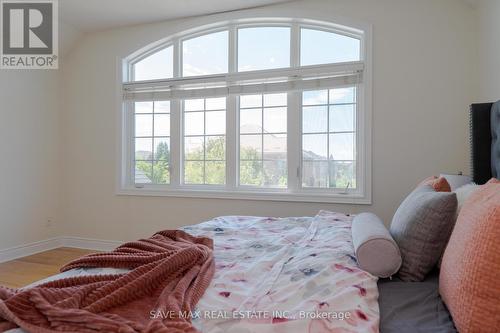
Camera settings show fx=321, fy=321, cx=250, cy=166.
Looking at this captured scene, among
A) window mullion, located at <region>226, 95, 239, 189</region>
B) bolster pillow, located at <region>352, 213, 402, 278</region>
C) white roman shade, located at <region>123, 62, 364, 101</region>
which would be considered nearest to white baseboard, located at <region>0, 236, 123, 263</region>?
window mullion, located at <region>226, 95, 239, 189</region>

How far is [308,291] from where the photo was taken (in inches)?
39.3

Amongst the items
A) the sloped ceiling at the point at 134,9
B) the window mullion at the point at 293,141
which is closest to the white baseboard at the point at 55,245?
the window mullion at the point at 293,141

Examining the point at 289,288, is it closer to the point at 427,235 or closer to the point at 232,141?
the point at 427,235

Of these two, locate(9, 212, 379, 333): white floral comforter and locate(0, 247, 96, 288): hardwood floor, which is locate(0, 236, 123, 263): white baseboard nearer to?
locate(0, 247, 96, 288): hardwood floor

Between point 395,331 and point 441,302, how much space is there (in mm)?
249

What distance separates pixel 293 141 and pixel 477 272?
97.7 inches

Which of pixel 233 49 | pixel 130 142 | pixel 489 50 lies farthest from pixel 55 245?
pixel 489 50

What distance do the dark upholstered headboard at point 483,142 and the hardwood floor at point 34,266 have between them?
11.8 feet

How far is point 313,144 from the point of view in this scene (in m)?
3.18

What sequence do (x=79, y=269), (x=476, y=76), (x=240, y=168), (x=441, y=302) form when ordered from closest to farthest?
(x=441, y=302)
(x=79, y=269)
(x=476, y=76)
(x=240, y=168)

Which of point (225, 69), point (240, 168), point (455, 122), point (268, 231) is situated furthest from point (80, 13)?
point (455, 122)

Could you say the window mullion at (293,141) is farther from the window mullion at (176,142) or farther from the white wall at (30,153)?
the white wall at (30,153)

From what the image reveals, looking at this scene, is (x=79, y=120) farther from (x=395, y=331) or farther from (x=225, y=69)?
(x=395, y=331)

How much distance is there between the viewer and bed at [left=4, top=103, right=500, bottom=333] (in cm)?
84
